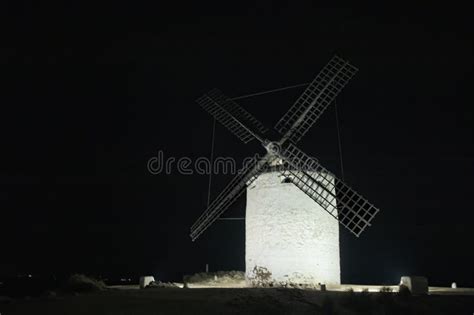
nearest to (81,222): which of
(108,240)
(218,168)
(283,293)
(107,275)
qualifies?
(108,240)

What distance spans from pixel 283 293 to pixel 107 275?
105 ft

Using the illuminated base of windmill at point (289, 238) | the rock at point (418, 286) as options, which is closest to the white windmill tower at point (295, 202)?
the illuminated base of windmill at point (289, 238)

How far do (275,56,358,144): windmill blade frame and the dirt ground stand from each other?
278 inches

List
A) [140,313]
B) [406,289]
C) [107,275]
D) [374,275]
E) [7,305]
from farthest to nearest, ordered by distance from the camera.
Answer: [107,275]
[374,275]
[406,289]
[7,305]
[140,313]

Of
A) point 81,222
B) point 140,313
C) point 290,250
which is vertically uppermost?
point 81,222

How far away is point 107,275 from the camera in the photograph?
4412 centimetres

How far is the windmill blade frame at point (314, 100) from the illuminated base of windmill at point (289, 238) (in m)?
1.84

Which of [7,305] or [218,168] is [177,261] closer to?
[218,168]

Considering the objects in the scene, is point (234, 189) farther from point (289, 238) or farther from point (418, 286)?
point (418, 286)

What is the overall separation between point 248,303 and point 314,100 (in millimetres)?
9671

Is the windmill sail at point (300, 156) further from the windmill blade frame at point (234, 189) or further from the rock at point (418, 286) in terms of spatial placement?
the rock at point (418, 286)

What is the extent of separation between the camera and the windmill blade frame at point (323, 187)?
743 inches

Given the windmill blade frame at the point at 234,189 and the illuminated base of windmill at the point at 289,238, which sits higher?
the windmill blade frame at the point at 234,189

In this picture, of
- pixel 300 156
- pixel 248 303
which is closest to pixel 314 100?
pixel 300 156
